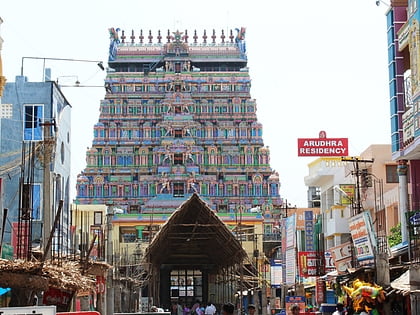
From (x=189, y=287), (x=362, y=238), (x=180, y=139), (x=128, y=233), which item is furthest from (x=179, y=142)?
A: (x=362, y=238)

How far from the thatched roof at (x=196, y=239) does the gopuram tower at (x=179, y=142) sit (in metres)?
20.9

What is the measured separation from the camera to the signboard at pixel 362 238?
60.6 ft

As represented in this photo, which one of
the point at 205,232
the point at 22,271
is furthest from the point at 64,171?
the point at 22,271

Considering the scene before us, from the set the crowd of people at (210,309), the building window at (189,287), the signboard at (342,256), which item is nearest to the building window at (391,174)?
the crowd of people at (210,309)

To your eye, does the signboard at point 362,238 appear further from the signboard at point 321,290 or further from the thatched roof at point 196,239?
the thatched roof at point 196,239

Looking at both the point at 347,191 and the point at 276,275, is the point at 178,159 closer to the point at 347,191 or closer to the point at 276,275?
the point at 347,191

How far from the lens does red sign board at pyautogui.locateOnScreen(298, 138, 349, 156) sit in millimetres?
43469

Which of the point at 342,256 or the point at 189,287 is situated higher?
the point at 342,256

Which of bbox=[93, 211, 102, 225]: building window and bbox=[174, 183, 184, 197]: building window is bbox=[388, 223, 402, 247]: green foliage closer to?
bbox=[93, 211, 102, 225]: building window

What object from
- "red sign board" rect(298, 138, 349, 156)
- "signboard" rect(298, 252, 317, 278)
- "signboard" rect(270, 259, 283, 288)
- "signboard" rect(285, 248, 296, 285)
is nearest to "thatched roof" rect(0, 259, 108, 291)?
"signboard" rect(285, 248, 296, 285)

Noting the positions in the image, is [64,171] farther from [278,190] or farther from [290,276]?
[278,190]

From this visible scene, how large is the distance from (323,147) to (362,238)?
25041mm

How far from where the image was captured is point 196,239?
119 ft

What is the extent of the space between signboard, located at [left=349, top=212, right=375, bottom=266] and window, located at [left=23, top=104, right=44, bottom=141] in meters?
19.8
